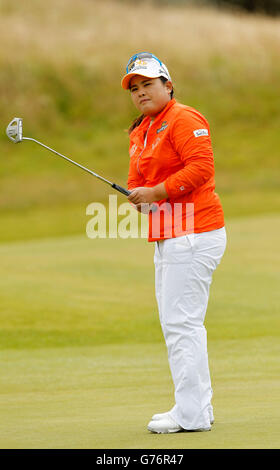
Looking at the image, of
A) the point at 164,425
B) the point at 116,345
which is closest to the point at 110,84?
the point at 116,345

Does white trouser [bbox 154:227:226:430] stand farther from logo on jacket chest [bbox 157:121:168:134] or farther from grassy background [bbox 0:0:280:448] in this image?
logo on jacket chest [bbox 157:121:168:134]

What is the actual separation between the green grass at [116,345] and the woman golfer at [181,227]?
0.68ft

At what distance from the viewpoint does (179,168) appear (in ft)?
14.0

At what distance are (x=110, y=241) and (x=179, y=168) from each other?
9.06m

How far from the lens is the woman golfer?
4.15 metres

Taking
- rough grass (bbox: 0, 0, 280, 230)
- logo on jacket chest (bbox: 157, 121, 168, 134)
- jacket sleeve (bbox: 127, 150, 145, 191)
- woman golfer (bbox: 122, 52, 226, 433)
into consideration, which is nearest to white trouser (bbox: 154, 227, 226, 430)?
woman golfer (bbox: 122, 52, 226, 433)

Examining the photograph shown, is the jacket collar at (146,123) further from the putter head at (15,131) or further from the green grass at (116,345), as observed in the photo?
the green grass at (116,345)

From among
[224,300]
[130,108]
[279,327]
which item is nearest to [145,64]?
[279,327]

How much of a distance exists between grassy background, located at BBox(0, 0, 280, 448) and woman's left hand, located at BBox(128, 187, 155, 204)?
1.01 meters

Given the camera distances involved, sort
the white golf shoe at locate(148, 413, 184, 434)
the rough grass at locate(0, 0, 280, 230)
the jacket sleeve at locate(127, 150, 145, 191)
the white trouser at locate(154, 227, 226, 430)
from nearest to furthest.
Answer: the white golf shoe at locate(148, 413, 184, 434) → the white trouser at locate(154, 227, 226, 430) → the jacket sleeve at locate(127, 150, 145, 191) → the rough grass at locate(0, 0, 280, 230)

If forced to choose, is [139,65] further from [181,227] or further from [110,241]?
[110,241]

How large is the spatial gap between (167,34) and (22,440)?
30.7 meters
